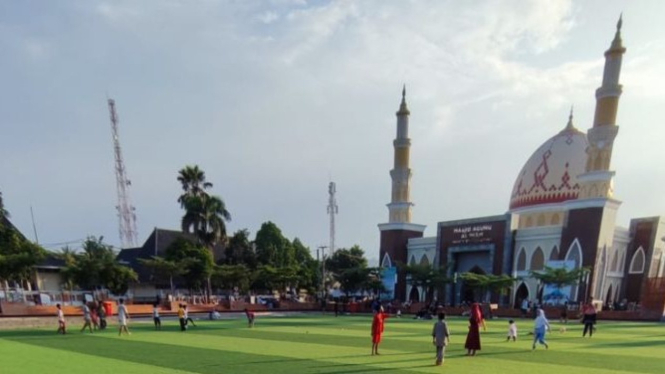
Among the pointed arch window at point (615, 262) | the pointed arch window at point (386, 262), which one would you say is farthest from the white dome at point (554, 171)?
the pointed arch window at point (386, 262)

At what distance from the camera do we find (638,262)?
42812 millimetres

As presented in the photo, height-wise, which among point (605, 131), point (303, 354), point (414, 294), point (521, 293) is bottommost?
point (414, 294)

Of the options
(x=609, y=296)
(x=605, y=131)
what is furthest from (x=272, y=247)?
(x=605, y=131)

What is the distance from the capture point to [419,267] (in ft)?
146

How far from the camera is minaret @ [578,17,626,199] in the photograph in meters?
41.0

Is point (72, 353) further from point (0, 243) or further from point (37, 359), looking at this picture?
point (0, 243)

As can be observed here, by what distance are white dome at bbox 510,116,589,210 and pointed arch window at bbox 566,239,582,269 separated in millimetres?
6855

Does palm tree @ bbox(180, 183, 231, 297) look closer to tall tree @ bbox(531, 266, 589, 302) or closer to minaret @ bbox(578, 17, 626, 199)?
tall tree @ bbox(531, 266, 589, 302)

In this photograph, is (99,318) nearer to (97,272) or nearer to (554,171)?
(97,272)

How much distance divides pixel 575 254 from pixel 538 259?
12.8ft

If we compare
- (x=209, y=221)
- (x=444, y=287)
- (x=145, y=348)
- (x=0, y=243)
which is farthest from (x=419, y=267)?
(x=145, y=348)

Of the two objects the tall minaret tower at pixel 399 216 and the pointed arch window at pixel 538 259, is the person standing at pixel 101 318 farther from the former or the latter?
the tall minaret tower at pixel 399 216

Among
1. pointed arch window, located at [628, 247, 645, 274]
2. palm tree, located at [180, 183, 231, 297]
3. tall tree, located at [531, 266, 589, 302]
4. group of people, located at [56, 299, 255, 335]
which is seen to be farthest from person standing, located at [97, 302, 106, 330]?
pointed arch window, located at [628, 247, 645, 274]

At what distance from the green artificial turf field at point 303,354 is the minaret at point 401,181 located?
3510 centimetres
